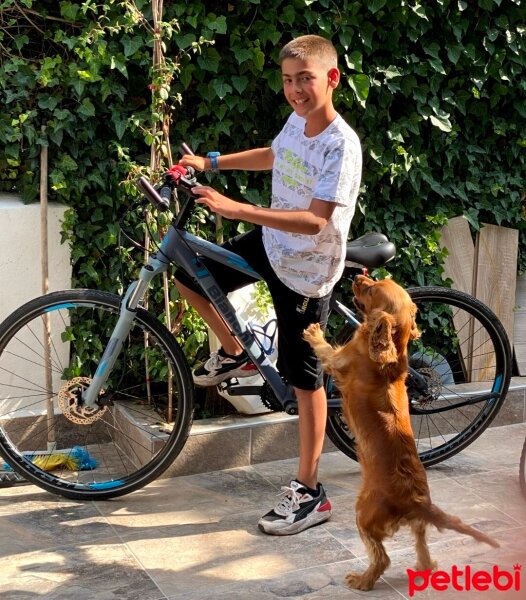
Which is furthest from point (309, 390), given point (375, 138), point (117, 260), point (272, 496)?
point (375, 138)

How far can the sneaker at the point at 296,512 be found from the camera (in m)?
4.22

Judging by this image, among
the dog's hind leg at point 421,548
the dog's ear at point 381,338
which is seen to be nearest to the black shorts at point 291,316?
the dog's ear at point 381,338

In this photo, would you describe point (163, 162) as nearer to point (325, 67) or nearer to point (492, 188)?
point (325, 67)

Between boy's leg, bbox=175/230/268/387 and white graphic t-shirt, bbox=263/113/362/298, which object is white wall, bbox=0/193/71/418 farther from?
white graphic t-shirt, bbox=263/113/362/298

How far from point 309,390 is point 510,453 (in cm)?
158

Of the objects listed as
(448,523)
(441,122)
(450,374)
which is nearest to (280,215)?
(448,523)

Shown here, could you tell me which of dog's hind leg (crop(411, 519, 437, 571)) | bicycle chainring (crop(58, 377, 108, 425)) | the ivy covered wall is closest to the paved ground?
dog's hind leg (crop(411, 519, 437, 571))

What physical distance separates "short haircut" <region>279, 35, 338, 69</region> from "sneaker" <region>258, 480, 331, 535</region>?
189cm

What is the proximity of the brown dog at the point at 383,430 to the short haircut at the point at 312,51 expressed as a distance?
91cm

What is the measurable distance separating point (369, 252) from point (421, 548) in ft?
4.67

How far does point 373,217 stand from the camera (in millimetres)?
5566

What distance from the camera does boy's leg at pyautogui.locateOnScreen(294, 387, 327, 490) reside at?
427 centimetres

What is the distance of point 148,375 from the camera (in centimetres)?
506

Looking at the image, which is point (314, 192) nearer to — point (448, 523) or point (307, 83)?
point (307, 83)
